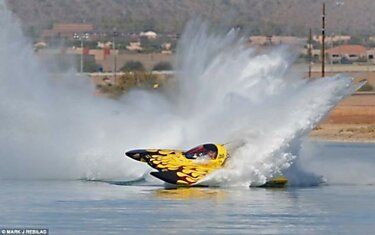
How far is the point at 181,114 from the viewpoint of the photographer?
149 ft

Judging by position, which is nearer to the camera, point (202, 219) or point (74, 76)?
point (202, 219)

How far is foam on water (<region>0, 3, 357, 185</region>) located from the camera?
41.8 metres

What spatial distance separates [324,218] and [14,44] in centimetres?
1798

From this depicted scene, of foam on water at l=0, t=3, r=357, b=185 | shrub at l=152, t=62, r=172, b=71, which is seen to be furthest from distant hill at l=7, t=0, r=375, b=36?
foam on water at l=0, t=3, r=357, b=185

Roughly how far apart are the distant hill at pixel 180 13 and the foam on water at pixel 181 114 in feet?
279

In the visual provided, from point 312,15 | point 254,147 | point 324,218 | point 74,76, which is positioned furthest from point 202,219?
point 312,15

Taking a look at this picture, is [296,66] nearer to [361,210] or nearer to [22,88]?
[22,88]

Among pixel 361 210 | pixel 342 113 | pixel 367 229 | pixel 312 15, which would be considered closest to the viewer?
pixel 367 229

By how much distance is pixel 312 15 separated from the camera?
154 m

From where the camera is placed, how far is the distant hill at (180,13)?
142 m

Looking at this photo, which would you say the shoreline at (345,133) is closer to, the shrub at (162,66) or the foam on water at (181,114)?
the shrub at (162,66)

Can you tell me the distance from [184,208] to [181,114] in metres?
11.0

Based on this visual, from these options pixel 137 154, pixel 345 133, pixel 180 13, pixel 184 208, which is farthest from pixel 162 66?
pixel 184 208

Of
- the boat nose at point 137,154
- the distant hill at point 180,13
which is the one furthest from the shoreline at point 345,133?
the distant hill at point 180,13
